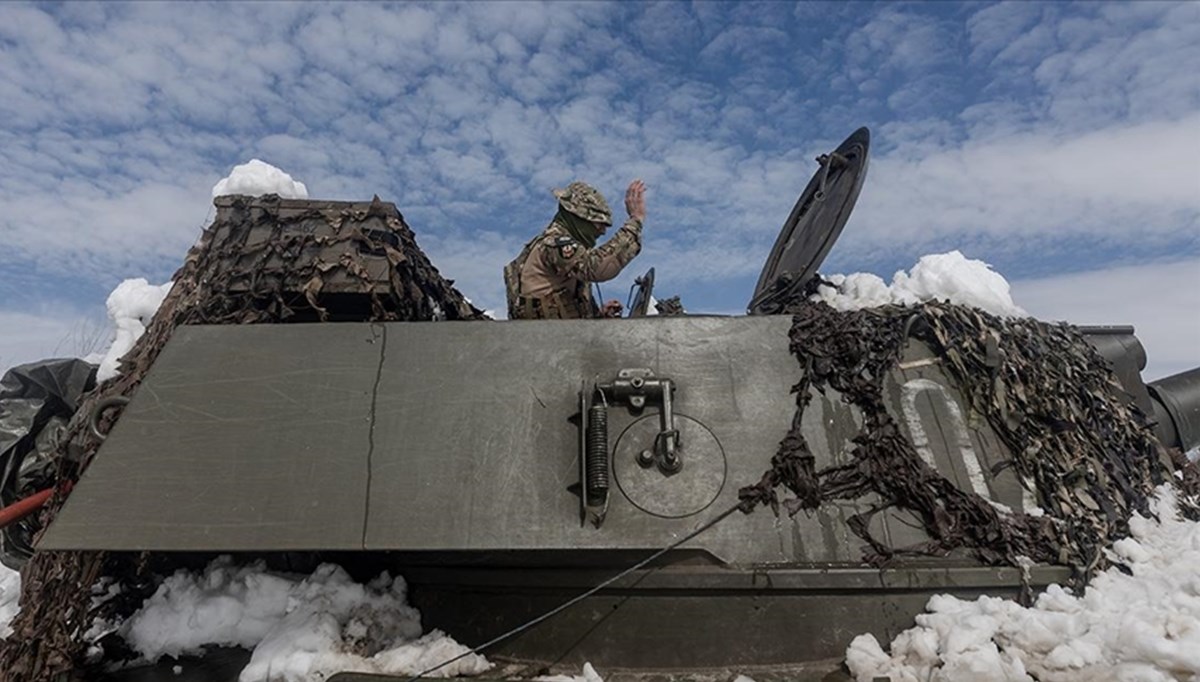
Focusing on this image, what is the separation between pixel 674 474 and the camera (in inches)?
117

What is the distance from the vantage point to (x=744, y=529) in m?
2.89

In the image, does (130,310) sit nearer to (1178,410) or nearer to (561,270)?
(561,270)

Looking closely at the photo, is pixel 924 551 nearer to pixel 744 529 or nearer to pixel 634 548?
pixel 744 529

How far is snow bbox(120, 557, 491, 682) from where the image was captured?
109 inches

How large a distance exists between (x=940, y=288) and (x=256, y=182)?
3.93 meters

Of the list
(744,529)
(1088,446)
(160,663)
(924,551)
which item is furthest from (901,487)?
(160,663)

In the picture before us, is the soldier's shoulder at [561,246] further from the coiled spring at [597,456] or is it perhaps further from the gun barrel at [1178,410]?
the gun barrel at [1178,410]

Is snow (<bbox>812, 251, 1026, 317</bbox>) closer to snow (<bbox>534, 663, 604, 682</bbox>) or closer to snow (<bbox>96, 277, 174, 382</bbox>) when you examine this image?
snow (<bbox>534, 663, 604, 682</bbox>)

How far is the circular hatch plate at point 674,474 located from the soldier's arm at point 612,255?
4.91 ft

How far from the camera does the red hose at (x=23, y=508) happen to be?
3.39m

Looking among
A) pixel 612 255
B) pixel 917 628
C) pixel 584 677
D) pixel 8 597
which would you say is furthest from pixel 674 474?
pixel 8 597

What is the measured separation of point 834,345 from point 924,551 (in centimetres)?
91

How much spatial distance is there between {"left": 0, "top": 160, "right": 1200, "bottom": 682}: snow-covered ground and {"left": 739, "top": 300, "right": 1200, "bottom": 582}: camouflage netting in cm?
18

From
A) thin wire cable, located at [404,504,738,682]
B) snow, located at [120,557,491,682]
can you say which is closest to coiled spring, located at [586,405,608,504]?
thin wire cable, located at [404,504,738,682]
